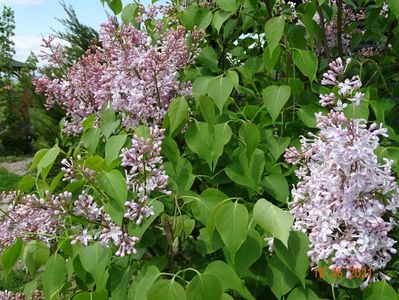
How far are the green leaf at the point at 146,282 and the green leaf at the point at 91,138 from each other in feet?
2.23

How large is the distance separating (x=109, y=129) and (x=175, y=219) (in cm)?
61

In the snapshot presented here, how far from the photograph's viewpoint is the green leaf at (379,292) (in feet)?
5.03

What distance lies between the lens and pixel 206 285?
Answer: 146cm

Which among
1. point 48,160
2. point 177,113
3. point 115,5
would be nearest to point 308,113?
point 177,113

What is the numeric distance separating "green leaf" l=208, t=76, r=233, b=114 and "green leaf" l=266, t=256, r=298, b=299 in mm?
603

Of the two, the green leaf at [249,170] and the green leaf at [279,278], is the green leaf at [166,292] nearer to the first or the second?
the green leaf at [279,278]

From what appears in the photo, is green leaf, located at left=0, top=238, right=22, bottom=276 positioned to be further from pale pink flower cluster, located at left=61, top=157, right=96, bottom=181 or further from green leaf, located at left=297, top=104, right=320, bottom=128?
green leaf, located at left=297, top=104, right=320, bottom=128

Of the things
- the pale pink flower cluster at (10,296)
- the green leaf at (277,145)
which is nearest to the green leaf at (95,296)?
the green leaf at (277,145)

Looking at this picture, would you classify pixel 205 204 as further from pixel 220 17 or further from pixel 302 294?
pixel 220 17

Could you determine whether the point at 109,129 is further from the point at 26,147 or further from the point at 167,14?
the point at 26,147

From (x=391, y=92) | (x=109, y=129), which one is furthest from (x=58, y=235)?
(x=391, y=92)

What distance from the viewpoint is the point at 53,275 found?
1852 mm

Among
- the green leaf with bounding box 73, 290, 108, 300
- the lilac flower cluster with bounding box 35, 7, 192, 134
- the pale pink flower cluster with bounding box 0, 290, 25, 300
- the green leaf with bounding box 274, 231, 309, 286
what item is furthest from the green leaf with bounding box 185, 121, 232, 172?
the pale pink flower cluster with bounding box 0, 290, 25, 300

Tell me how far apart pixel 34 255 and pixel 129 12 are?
1.21 meters
